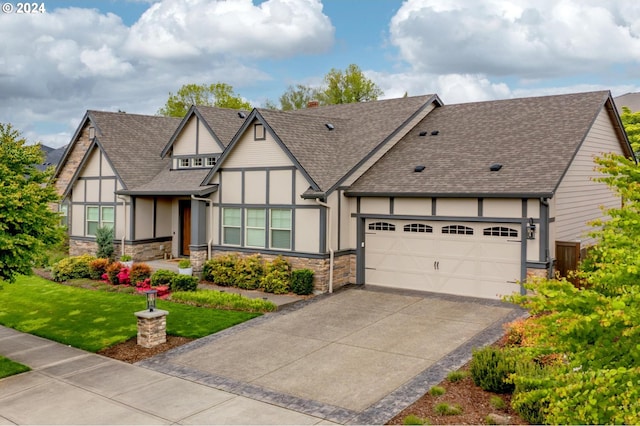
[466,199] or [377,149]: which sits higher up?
[377,149]

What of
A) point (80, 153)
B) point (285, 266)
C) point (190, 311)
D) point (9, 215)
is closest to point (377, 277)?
point (285, 266)

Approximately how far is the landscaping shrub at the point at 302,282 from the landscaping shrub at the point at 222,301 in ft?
5.40

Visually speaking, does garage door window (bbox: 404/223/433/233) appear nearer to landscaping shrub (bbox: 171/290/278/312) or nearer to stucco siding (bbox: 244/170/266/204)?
landscaping shrub (bbox: 171/290/278/312)

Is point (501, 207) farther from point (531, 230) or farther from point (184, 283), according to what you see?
point (184, 283)

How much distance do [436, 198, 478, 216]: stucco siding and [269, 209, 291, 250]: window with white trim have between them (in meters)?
5.38

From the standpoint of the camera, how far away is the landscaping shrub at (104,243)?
2495cm

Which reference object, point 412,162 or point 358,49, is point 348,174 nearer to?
point 412,162

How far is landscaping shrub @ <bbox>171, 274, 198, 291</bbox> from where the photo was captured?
764 inches

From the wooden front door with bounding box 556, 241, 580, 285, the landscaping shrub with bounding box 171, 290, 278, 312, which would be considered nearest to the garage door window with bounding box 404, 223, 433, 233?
the wooden front door with bounding box 556, 241, 580, 285

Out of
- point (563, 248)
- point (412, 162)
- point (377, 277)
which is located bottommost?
point (377, 277)

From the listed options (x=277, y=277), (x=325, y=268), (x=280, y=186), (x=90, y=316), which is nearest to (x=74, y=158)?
(x=280, y=186)

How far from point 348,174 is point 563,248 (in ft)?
24.3

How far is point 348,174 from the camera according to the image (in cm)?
1964

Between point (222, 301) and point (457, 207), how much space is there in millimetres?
8068
